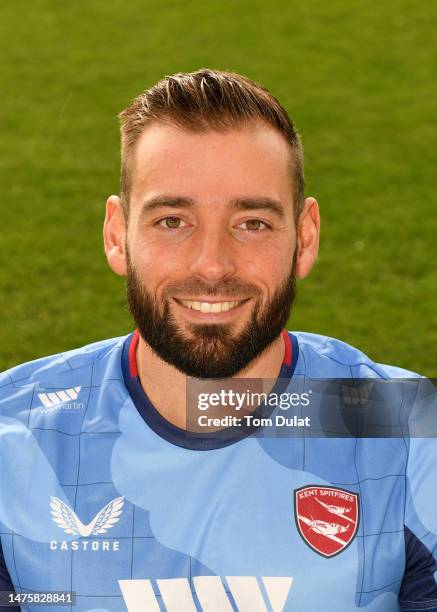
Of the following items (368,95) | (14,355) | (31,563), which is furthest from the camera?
(368,95)

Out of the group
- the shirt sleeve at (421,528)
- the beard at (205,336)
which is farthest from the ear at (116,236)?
the shirt sleeve at (421,528)

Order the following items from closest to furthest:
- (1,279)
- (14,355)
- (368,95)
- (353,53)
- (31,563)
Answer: (31,563) → (14,355) → (1,279) → (368,95) → (353,53)

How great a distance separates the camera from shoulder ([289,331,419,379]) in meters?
2.38

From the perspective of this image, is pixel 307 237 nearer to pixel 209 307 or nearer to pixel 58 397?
pixel 209 307

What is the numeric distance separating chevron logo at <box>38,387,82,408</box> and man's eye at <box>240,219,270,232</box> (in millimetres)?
591

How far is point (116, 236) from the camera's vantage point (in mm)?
2445

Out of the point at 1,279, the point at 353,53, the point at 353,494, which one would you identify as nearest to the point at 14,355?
the point at 1,279

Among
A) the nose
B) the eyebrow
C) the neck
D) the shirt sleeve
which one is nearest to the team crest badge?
the shirt sleeve

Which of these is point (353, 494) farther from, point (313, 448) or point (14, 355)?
point (14, 355)

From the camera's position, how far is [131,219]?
2.32 m

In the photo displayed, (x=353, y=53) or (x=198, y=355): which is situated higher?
(x=353, y=53)

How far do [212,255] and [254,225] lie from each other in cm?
14

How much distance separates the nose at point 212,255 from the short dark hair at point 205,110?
256 millimetres

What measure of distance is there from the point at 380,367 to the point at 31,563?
98 centimetres
